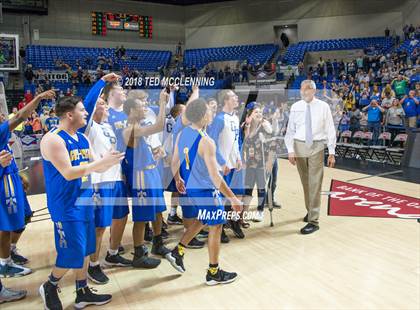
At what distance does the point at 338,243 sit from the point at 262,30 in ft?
76.3

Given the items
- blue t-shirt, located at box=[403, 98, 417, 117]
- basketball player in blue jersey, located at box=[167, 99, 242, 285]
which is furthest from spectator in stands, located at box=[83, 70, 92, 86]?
basketball player in blue jersey, located at box=[167, 99, 242, 285]

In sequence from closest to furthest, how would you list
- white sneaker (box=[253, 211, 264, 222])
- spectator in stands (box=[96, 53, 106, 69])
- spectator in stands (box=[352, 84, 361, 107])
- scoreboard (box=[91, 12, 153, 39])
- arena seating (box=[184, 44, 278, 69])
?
1. white sneaker (box=[253, 211, 264, 222])
2. spectator in stands (box=[352, 84, 361, 107])
3. spectator in stands (box=[96, 53, 106, 69])
4. arena seating (box=[184, 44, 278, 69])
5. scoreboard (box=[91, 12, 153, 39])

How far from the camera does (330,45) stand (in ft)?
73.7

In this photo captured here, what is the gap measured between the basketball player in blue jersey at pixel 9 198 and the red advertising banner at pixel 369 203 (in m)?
4.41

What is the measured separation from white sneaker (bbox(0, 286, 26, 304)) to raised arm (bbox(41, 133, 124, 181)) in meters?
1.48

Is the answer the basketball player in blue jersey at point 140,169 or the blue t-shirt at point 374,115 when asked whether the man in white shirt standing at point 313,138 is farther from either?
the blue t-shirt at point 374,115

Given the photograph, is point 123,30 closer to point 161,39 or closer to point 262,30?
point 161,39

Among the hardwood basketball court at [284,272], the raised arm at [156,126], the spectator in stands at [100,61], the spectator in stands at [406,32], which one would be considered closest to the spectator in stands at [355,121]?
the hardwood basketball court at [284,272]

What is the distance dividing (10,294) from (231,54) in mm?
22654

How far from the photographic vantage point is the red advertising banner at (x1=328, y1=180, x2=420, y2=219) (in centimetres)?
607

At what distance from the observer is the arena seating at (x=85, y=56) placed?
2152 centimetres

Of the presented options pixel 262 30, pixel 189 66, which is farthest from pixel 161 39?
pixel 262 30

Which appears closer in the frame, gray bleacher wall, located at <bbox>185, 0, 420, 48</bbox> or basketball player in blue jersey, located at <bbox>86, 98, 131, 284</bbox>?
basketball player in blue jersey, located at <bbox>86, 98, 131, 284</bbox>

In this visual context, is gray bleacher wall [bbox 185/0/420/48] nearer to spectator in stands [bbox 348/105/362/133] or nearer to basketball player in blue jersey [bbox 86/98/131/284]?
spectator in stands [bbox 348/105/362/133]
